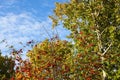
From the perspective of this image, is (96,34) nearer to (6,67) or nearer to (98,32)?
(98,32)

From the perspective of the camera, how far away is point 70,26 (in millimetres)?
34406

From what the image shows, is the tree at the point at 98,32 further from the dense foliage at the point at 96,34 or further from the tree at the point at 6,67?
the tree at the point at 6,67

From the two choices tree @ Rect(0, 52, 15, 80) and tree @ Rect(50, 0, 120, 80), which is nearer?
tree @ Rect(50, 0, 120, 80)

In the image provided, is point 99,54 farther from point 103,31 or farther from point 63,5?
point 63,5

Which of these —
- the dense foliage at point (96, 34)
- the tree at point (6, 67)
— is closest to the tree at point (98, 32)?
the dense foliage at point (96, 34)

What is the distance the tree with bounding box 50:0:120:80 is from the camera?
30953 millimetres

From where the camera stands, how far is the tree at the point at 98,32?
31.0m

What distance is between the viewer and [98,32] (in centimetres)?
3238

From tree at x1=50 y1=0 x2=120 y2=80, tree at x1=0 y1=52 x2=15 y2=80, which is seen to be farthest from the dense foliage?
tree at x1=0 y1=52 x2=15 y2=80

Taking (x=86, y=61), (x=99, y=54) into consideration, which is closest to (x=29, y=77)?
(x=86, y=61)

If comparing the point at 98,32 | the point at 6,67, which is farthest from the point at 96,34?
the point at 6,67

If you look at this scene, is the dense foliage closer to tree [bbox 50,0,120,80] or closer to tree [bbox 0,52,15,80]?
tree [bbox 50,0,120,80]

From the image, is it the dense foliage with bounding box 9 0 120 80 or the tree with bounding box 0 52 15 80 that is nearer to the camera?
the dense foliage with bounding box 9 0 120 80

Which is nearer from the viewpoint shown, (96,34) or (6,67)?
(96,34)
